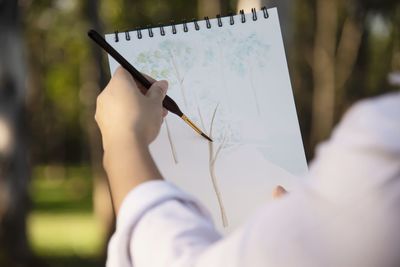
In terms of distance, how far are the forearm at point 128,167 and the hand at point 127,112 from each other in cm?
1

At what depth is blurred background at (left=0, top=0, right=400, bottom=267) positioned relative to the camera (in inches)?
359

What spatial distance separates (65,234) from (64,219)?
4116 mm

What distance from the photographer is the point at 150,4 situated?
19453 mm

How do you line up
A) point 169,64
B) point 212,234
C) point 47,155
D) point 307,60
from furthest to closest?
point 47,155
point 307,60
point 169,64
point 212,234

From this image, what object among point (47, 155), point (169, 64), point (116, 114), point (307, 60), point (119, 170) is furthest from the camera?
point (47, 155)

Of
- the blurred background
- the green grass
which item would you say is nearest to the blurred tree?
the blurred background

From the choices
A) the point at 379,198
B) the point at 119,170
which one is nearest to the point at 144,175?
the point at 119,170

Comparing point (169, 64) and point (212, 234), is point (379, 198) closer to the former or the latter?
point (212, 234)

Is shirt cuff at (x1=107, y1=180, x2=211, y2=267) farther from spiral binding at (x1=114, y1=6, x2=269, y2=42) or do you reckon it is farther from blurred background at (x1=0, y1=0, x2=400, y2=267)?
spiral binding at (x1=114, y1=6, x2=269, y2=42)

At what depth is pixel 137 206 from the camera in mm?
1093

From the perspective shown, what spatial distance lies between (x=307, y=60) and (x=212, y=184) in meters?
20.1

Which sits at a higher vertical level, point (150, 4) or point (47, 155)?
point (150, 4)

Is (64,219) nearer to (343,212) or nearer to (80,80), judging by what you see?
(80,80)

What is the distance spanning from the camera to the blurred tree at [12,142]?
348 inches
